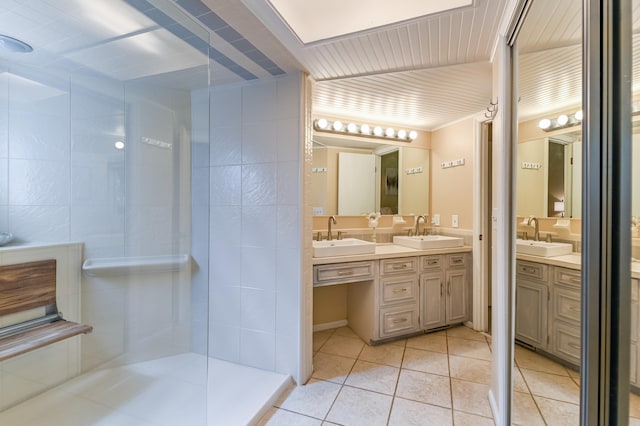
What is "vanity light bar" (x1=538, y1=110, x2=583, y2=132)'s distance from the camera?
30.6 inches

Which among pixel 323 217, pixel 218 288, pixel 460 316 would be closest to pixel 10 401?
pixel 218 288

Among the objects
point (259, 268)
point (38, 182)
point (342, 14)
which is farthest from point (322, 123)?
point (38, 182)

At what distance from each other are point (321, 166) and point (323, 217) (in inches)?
20.7

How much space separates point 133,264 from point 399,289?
2204 millimetres

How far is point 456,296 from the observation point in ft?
8.86

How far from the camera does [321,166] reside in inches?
106

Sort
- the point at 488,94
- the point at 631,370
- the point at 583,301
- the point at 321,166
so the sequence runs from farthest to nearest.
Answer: the point at 321,166
the point at 488,94
the point at 583,301
the point at 631,370

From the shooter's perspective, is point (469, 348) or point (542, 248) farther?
point (469, 348)

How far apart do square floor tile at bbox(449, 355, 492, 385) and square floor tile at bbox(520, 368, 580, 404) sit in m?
0.86

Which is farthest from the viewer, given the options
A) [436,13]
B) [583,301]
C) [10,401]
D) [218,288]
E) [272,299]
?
[218,288]

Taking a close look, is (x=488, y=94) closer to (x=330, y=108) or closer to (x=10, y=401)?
(x=330, y=108)

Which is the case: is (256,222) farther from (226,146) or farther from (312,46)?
(312,46)

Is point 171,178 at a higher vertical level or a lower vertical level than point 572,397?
higher

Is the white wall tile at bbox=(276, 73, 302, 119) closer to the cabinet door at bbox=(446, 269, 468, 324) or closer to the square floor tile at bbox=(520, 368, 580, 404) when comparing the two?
the square floor tile at bbox=(520, 368, 580, 404)
